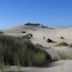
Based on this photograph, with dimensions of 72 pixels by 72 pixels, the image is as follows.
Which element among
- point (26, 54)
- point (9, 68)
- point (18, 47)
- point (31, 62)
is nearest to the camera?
point (9, 68)

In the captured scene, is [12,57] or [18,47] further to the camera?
[18,47]

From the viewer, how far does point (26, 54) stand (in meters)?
12.6

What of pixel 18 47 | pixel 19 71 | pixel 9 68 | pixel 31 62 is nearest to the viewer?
pixel 19 71

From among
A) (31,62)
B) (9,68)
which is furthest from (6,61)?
(9,68)

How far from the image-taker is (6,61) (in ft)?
38.5

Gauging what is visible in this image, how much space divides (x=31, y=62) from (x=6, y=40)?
10.6 feet

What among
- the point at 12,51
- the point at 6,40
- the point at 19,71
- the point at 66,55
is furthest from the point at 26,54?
the point at 66,55

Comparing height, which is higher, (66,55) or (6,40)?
(6,40)

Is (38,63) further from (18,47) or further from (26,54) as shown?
(18,47)

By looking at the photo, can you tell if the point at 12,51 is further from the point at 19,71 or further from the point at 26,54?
the point at 19,71

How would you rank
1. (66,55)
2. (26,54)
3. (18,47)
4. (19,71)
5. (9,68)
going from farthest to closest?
1. (66,55)
2. (18,47)
3. (26,54)
4. (9,68)
5. (19,71)

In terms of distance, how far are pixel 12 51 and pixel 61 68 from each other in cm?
306

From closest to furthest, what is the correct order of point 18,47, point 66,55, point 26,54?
point 26,54 → point 18,47 → point 66,55

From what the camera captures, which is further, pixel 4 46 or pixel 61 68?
pixel 4 46
